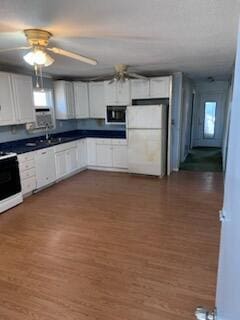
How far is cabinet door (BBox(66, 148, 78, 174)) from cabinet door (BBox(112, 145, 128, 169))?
94cm

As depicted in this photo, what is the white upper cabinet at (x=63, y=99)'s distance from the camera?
5.65 metres

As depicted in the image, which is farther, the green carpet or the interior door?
the interior door

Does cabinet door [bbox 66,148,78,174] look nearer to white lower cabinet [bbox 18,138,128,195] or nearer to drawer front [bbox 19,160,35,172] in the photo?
white lower cabinet [bbox 18,138,128,195]

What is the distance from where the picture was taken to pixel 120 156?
18.9 ft

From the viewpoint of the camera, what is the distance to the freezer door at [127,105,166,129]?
4.98 m

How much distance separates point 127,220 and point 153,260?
3.10 ft

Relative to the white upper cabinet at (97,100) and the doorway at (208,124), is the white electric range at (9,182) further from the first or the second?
the doorway at (208,124)

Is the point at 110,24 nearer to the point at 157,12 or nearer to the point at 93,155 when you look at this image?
the point at 157,12

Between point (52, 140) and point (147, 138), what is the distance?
2.14m

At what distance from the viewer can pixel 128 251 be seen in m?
2.62

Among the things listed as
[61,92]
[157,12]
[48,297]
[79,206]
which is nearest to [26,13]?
[157,12]

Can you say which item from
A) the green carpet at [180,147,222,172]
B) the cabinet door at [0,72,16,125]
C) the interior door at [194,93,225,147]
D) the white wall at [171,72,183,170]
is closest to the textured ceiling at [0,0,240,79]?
the cabinet door at [0,72,16,125]

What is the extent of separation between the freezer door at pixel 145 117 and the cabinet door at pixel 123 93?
1.55 ft

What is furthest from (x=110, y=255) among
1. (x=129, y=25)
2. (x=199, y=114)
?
(x=199, y=114)
